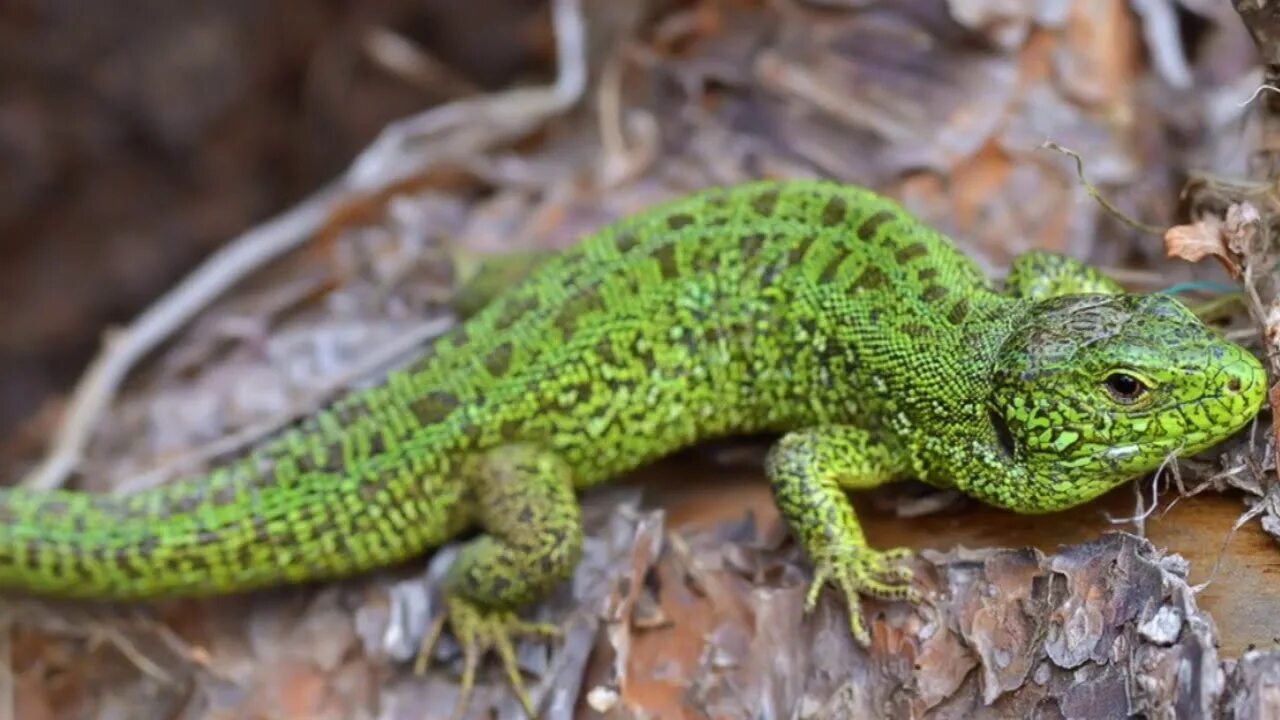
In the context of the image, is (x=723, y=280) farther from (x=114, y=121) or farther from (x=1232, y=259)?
(x=114, y=121)

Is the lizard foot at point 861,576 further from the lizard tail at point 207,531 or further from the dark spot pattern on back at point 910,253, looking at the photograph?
the lizard tail at point 207,531

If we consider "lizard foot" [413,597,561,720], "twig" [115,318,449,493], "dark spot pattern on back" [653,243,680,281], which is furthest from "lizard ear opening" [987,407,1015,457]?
"twig" [115,318,449,493]

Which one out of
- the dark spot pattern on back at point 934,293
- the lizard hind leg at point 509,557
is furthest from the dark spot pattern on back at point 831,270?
the lizard hind leg at point 509,557

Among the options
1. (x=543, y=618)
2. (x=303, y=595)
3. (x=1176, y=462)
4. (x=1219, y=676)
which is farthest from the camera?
(x=303, y=595)

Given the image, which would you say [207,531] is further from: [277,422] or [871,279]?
[871,279]

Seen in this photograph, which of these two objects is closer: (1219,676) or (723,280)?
(1219,676)

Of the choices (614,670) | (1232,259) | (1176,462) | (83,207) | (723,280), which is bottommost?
(614,670)

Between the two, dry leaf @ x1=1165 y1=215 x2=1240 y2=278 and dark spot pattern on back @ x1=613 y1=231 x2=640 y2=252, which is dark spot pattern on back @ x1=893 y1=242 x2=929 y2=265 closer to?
dry leaf @ x1=1165 y1=215 x2=1240 y2=278

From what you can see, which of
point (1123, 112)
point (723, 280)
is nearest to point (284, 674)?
point (723, 280)
